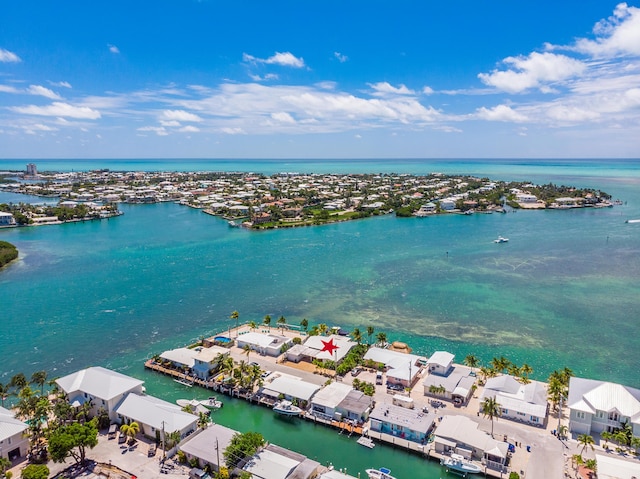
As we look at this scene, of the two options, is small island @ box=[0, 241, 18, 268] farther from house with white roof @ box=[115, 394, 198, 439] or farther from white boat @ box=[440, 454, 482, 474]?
white boat @ box=[440, 454, 482, 474]

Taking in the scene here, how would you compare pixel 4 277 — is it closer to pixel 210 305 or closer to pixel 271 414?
pixel 210 305

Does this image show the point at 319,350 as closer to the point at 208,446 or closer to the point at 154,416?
the point at 208,446

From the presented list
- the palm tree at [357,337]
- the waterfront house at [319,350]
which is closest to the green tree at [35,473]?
the waterfront house at [319,350]

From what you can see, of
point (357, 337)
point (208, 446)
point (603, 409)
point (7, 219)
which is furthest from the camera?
point (7, 219)

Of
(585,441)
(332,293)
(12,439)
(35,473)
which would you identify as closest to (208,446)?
(35,473)

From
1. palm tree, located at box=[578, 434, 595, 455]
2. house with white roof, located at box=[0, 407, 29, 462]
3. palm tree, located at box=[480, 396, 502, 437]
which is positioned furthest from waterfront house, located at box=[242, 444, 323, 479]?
palm tree, located at box=[578, 434, 595, 455]

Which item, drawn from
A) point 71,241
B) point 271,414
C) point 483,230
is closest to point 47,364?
point 271,414
